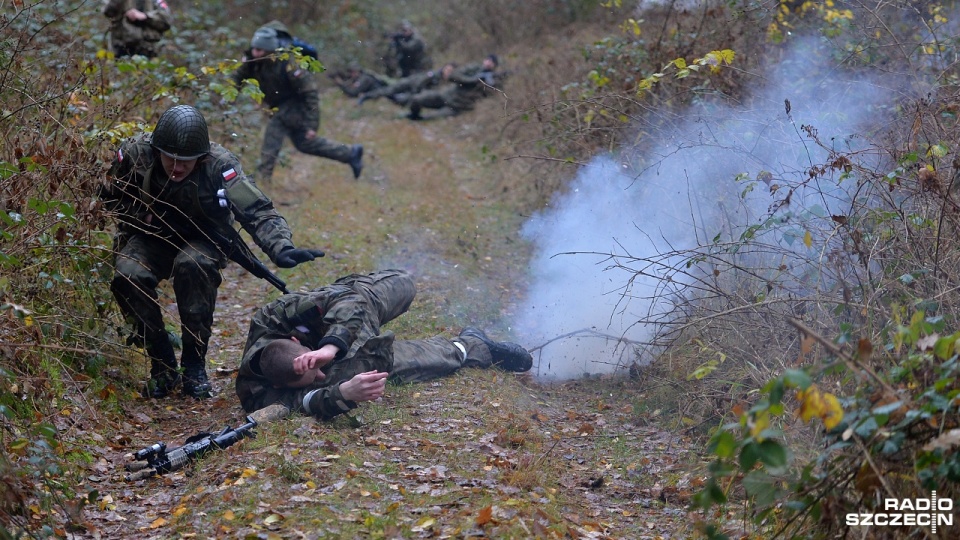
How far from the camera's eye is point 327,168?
1293 centimetres

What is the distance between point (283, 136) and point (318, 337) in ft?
20.0

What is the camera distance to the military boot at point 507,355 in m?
6.48

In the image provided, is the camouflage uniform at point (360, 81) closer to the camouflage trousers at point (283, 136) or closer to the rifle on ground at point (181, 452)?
the camouflage trousers at point (283, 136)

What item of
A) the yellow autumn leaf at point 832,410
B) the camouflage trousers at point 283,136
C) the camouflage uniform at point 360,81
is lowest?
the yellow autumn leaf at point 832,410

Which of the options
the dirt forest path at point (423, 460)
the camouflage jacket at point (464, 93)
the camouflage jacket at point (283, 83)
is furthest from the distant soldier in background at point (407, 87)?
the dirt forest path at point (423, 460)

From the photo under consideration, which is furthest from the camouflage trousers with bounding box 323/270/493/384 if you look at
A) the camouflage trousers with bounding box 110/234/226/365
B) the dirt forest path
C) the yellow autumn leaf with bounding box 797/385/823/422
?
the yellow autumn leaf with bounding box 797/385/823/422

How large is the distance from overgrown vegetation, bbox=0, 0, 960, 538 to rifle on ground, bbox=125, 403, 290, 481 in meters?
0.31

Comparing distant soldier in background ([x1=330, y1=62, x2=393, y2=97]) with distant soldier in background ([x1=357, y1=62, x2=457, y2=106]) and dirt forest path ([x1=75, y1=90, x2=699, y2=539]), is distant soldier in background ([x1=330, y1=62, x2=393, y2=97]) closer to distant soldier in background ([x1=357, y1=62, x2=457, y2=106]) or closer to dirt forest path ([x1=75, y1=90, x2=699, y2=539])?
distant soldier in background ([x1=357, y1=62, x2=457, y2=106])

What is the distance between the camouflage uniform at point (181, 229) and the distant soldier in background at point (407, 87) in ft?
38.2

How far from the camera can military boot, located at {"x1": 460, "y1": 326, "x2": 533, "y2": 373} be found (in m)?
6.48

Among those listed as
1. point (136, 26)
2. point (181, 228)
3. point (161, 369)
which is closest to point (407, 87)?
point (136, 26)

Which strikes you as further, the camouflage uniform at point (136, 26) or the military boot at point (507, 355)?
the camouflage uniform at point (136, 26)

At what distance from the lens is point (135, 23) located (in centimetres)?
945

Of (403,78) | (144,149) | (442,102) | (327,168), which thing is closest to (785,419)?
(144,149)
